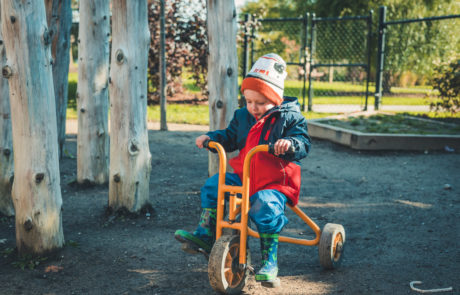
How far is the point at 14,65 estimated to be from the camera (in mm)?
3129

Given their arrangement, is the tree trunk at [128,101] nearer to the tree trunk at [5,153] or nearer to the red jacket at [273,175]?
the tree trunk at [5,153]

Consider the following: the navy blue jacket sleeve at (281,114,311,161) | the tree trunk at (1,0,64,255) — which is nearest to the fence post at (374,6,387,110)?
the navy blue jacket sleeve at (281,114,311,161)

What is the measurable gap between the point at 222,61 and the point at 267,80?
1.66m

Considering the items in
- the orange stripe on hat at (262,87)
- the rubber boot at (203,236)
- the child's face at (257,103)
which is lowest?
the rubber boot at (203,236)

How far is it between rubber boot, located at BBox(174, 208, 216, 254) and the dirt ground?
247mm

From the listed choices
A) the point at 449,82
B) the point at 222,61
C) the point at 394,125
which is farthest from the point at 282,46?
the point at 222,61

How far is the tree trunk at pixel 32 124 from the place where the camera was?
3119 millimetres

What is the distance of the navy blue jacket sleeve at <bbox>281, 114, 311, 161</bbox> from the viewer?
2.93 meters

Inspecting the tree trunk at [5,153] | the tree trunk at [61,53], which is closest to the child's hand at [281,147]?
the tree trunk at [5,153]

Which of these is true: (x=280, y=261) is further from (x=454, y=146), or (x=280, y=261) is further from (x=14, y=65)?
(x=454, y=146)

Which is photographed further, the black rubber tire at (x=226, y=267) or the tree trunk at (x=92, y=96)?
the tree trunk at (x=92, y=96)

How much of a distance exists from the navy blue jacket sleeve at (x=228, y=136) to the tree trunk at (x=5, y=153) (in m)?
1.91

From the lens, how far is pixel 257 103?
125 inches

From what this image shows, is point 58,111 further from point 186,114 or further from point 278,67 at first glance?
point 186,114
